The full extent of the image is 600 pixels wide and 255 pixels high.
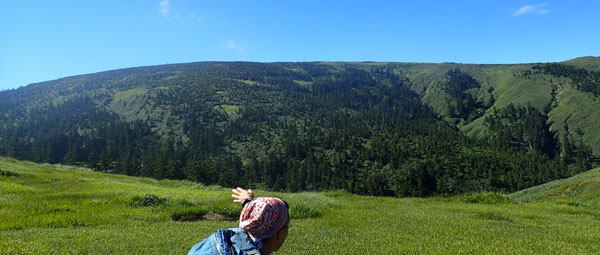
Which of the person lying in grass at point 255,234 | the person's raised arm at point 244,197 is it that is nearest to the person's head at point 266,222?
the person lying in grass at point 255,234

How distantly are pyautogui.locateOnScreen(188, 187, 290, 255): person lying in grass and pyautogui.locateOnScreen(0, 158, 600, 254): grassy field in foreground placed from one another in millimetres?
6870

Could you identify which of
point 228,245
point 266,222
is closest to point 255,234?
point 266,222

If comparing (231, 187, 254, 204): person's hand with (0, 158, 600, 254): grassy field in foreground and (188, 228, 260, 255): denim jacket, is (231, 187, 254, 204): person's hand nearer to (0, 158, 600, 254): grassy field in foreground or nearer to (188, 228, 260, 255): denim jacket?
(188, 228, 260, 255): denim jacket

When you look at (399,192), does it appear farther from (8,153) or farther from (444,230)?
(8,153)

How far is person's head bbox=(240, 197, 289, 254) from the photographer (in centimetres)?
365

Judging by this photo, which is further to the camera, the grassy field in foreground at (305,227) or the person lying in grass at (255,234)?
the grassy field in foreground at (305,227)

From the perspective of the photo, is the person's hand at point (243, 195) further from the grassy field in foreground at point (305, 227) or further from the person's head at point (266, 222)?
the grassy field in foreground at point (305, 227)

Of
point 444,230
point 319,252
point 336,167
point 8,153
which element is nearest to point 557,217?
point 444,230

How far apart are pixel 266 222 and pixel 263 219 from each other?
44mm

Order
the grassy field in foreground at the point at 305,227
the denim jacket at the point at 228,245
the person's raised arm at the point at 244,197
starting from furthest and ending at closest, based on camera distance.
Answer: the grassy field in foreground at the point at 305,227, the person's raised arm at the point at 244,197, the denim jacket at the point at 228,245

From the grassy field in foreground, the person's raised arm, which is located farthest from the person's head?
the grassy field in foreground

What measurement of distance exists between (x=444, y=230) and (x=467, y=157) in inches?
7472

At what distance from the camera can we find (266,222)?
3.65 m

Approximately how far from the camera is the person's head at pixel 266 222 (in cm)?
365
